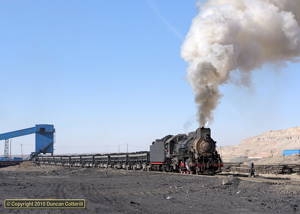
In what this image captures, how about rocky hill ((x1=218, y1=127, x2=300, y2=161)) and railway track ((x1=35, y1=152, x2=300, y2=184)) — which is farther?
rocky hill ((x1=218, y1=127, x2=300, y2=161))

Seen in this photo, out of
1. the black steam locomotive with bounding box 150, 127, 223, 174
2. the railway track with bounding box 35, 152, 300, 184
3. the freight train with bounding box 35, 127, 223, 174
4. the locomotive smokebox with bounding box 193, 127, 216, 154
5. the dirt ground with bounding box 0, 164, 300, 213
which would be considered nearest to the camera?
the dirt ground with bounding box 0, 164, 300, 213

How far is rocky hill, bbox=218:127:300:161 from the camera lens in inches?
4427

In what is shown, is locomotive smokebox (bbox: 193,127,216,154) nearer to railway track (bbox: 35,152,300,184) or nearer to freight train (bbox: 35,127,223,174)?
freight train (bbox: 35,127,223,174)

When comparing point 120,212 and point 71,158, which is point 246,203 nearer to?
point 120,212

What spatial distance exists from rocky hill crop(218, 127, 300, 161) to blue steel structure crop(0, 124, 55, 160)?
60010 millimetres

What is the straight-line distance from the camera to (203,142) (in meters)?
24.3

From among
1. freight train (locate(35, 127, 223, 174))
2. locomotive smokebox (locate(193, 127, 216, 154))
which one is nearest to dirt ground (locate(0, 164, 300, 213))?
locomotive smokebox (locate(193, 127, 216, 154))

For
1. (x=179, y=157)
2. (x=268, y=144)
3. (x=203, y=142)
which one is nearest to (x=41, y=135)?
(x=179, y=157)

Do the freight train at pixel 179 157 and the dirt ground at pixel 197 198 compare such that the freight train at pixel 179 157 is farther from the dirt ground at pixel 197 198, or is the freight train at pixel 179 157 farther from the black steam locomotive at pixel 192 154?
the dirt ground at pixel 197 198

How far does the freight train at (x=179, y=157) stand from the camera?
2448cm

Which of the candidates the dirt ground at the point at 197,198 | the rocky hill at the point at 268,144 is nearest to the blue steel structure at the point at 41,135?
the dirt ground at the point at 197,198

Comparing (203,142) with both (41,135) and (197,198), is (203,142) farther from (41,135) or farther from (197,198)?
(41,135)

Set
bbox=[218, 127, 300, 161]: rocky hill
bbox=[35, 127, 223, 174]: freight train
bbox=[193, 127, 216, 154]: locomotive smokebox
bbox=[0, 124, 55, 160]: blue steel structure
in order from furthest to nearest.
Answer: bbox=[218, 127, 300, 161]: rocky hill
bbox=[0, 124, 55, 160]: blue steel structure
bbox=[35, 127, 223, 174]: freight train
bbox=[193, 127, 216, 154]: locomotive smokebox

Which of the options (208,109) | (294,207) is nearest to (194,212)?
(294,207)
